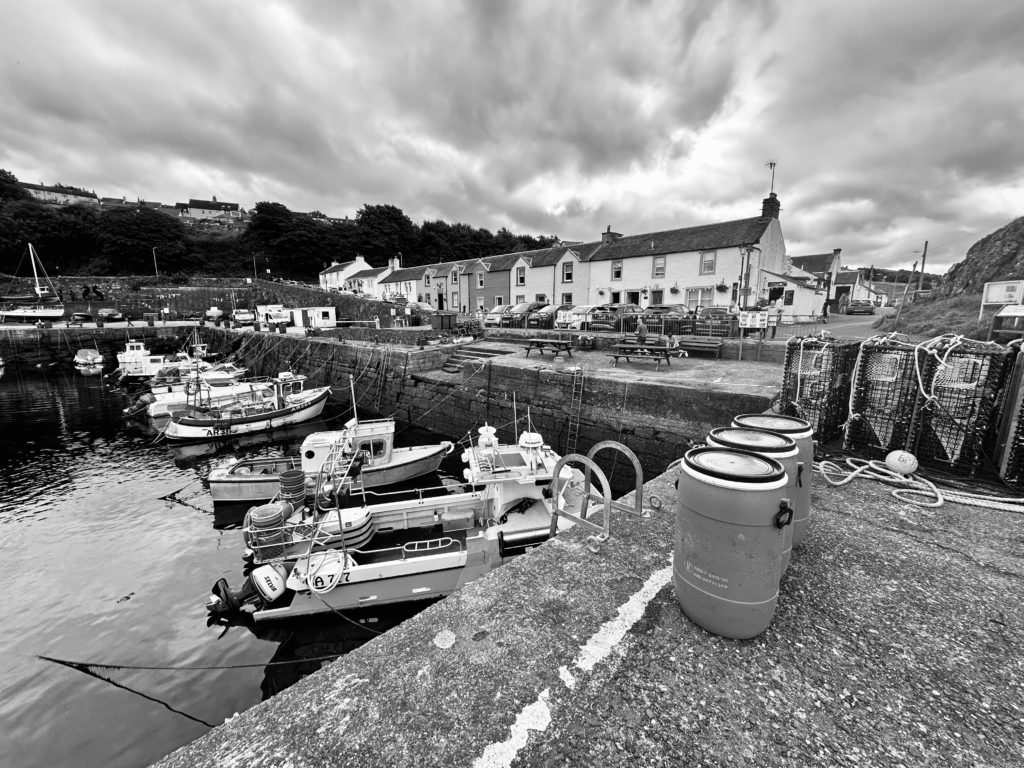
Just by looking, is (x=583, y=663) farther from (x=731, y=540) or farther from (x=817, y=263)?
(x=817, y=263)

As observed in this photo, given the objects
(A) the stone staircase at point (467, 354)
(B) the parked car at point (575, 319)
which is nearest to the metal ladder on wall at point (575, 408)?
(A) the stone staircase at point (467, 354)

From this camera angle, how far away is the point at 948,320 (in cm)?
1783

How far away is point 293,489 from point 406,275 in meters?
44.5

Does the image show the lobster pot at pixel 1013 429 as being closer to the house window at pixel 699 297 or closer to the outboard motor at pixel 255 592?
the outboard motor at pixel 255 592

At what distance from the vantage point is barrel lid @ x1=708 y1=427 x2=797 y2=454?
274 centimetres

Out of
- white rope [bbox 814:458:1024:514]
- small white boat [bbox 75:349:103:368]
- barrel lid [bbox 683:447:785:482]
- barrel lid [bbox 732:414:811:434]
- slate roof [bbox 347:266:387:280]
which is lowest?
small white boat [bbox 75:349:103:368]

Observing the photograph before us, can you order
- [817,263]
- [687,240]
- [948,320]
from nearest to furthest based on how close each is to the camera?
[948,320] → [687,240] → [817,263]

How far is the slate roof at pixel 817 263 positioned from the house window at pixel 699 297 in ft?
91.4

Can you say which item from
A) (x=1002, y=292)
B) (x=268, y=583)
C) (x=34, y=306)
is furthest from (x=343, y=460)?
(x=34, y=306)

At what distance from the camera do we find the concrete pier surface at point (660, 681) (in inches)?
70.7

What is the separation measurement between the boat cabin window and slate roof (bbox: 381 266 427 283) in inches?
1535

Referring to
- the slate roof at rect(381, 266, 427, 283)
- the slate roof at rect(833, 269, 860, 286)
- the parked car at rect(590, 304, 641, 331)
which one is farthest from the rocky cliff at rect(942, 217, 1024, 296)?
the slate roof at rect(381, 266, 427, 283)

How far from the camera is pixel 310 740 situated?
1.84 metres

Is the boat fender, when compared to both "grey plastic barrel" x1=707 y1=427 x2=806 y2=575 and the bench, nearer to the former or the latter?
"grey plastic barrel" x1=707 y1=427 x2=806 y2=575
